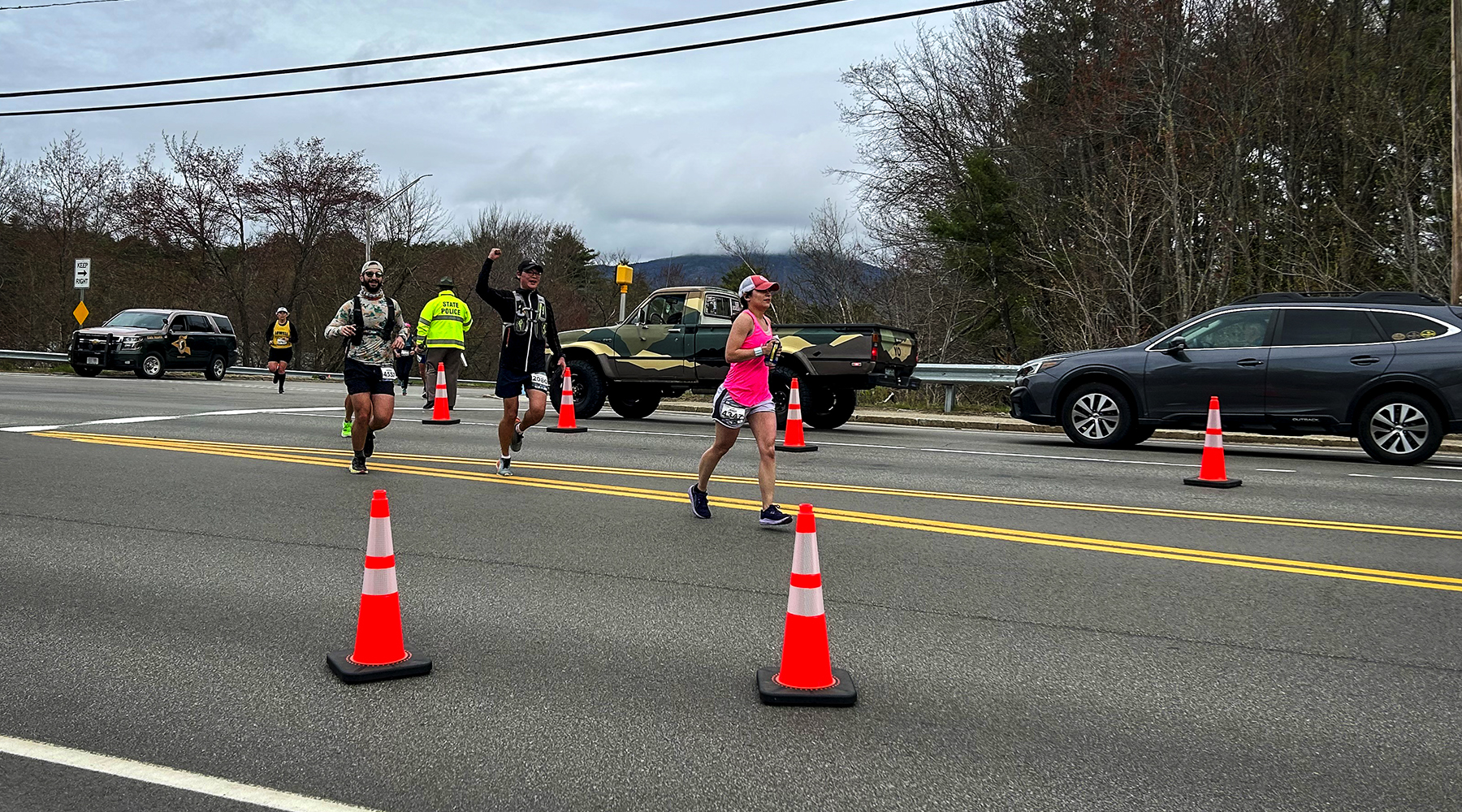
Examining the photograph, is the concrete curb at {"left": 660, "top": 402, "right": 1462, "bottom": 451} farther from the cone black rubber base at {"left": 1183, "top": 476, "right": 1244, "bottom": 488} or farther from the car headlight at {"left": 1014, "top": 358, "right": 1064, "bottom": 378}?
the cone black rubber base at {"left": 1183, "top": 476, "right": 1244, "bottom": 488}

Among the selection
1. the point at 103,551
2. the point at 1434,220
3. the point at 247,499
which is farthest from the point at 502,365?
the point at 1434,220

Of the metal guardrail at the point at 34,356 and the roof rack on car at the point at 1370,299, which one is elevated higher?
the roof rack on car at the point at 1370,299

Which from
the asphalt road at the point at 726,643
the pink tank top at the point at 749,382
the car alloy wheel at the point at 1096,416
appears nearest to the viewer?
the asphalt road at the point at 726,643

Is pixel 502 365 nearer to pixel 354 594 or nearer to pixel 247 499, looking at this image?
pixel 247 499

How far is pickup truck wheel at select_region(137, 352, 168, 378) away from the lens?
28984mm

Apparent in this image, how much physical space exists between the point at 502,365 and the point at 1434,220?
18380mm

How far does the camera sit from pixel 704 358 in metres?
16.7

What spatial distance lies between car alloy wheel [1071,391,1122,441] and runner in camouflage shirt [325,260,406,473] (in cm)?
831

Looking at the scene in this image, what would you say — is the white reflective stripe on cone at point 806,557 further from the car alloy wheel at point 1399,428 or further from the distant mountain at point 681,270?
the distant mountain at point 681,270

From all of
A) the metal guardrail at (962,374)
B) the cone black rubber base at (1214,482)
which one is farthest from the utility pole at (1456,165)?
the cone black rubber base at (1214,482)

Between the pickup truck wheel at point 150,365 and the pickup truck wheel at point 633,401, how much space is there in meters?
16.8

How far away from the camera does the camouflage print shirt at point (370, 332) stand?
34.9 feet

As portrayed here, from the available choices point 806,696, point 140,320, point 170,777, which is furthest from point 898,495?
point 140,320

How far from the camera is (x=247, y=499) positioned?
9.09 metres
